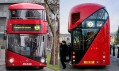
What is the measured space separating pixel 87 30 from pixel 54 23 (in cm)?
138

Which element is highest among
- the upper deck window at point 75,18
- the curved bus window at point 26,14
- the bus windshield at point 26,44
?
the curved bus window at point 26,14

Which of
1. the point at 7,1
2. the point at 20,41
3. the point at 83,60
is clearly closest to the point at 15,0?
the point at 7,1

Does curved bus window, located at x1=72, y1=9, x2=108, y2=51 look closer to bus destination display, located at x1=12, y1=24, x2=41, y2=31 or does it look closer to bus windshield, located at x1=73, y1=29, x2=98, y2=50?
bus windshield, located at x1=73, y1=29, x2=98, y2=50

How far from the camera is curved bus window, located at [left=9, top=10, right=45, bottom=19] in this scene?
12578mm

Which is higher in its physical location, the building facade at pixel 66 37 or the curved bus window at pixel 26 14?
the curved bus window at pixel 26 14

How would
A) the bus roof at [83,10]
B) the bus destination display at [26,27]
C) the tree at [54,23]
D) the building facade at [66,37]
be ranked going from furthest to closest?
the bus roof at [83,10], the tree at [54,23], the building facade at [66,37], the bus destination display at [26,27]

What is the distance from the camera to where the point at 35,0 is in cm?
1436

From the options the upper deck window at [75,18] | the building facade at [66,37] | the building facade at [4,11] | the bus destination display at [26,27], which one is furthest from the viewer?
the building facade at [4,11]

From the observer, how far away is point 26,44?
1262cm

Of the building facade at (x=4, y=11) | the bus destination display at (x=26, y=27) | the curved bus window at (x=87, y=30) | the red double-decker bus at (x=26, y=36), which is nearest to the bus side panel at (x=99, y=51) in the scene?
the curved bus window at (x=87, y=30)

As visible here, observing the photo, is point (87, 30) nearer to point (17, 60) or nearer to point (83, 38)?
point (83, 38)

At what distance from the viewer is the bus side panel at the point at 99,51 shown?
44.3 feet

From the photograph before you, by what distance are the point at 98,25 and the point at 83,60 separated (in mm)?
1443

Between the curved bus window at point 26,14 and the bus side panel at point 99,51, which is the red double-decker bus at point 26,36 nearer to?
the curved bus window at point 26,14
